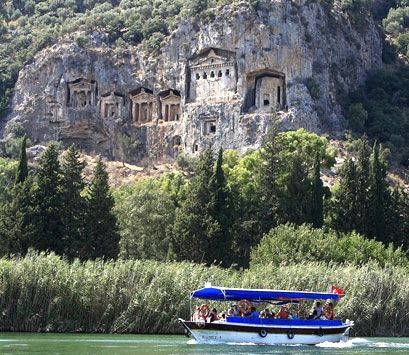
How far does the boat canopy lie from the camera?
50812 millimetres

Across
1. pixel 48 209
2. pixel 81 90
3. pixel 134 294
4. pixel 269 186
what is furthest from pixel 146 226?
pixel 81 90

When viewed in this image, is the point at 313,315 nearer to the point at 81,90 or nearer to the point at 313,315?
the point at 313,315

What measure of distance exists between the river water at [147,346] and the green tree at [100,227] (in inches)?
758

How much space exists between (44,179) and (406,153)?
5791 cm

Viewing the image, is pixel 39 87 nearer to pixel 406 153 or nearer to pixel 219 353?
pixel 406 153

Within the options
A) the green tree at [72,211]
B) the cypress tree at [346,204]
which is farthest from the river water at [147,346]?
the cypress tree at [346,204]

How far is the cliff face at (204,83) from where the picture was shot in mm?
116812

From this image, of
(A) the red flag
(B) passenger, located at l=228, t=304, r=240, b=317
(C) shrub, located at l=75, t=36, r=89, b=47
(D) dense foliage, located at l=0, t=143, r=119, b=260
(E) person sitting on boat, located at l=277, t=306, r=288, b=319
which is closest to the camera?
(B) passenger, located at l=228, t=304, r=240, b=317

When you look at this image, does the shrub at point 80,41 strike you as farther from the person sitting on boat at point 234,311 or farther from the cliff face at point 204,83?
the person sitting on boat at point 234,311

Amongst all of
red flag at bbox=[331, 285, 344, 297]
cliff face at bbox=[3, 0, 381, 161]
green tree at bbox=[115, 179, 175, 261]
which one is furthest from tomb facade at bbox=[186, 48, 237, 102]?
red flag at bbox=[331, 285, 344, 297]

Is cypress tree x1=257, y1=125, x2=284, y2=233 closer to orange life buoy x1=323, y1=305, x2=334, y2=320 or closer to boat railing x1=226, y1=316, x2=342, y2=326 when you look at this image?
orange life buoy x1=323, y1=305, x2=334, y2=320

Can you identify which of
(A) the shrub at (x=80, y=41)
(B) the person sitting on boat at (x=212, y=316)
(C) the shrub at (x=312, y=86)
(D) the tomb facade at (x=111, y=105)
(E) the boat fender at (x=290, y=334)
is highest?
(A) the shrub at (x=80, y=41)

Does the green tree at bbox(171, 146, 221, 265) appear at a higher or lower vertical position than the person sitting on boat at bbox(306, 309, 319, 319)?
higher

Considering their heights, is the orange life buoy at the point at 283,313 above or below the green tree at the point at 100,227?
below
